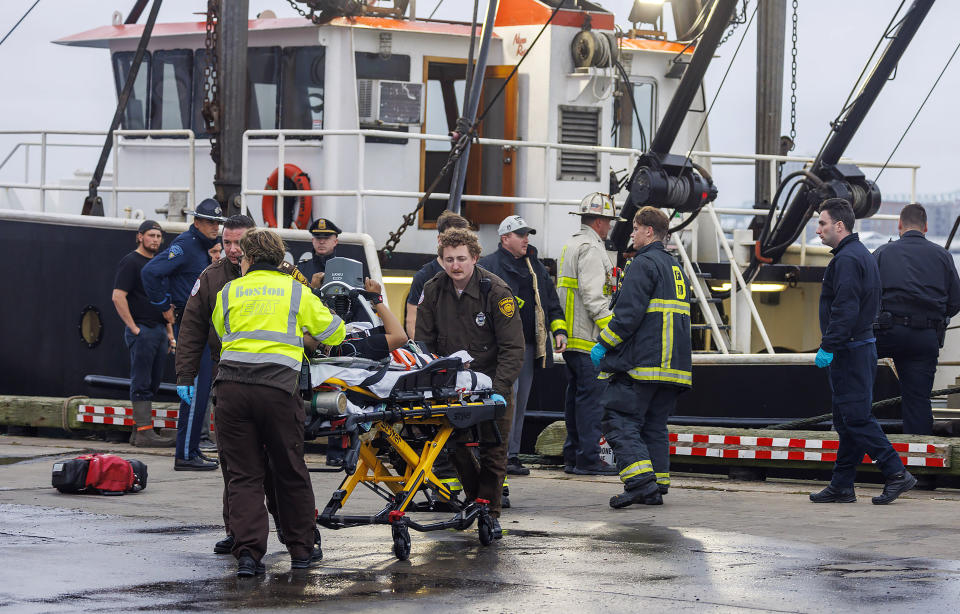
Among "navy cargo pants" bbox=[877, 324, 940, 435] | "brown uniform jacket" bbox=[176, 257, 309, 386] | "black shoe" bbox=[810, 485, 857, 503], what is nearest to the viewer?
"brown uniform jacket" bbox=[176, 257, 309, 386]

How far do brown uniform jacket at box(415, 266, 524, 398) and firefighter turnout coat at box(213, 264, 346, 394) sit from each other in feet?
4.69

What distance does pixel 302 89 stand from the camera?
1345 cm

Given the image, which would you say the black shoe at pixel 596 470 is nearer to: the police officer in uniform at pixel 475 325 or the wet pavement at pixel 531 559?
the wet pavement at pixel 531 559

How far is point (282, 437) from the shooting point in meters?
5.98

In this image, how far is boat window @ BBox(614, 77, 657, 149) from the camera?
14.4 metres

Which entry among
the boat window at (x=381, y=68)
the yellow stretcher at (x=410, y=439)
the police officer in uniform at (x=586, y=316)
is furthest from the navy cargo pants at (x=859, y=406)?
the boat window at (x=381, y=68)

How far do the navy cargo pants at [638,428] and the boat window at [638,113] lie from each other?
628cm

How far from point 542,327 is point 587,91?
4.70 meters

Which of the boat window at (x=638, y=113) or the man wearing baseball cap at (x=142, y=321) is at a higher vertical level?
the boat window at (x=638, y=113)

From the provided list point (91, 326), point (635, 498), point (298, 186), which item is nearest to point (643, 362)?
point (635, 498)

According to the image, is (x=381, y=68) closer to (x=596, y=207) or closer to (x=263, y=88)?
(x=263, y=88)

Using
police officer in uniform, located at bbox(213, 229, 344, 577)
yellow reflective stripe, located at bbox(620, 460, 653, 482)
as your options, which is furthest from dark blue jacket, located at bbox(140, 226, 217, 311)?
police officer in uniform, located at bbox(213, 229, 344, 577)

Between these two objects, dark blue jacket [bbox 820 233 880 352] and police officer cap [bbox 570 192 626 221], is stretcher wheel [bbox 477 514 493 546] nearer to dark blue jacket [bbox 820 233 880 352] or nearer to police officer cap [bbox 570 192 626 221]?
dark blue jacket [bbox 820 233 880 352]

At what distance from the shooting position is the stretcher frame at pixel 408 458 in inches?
246
